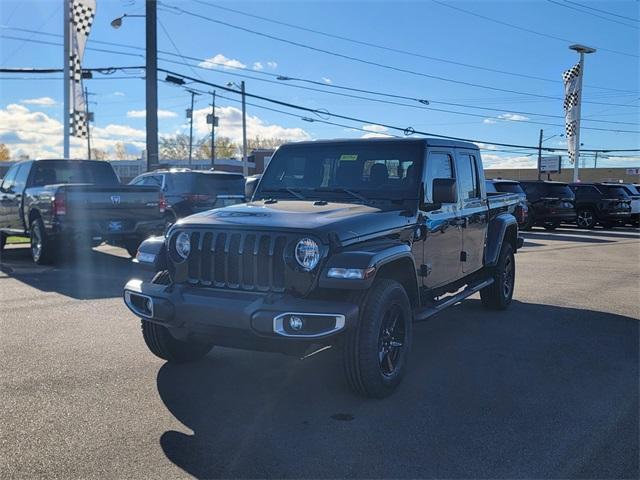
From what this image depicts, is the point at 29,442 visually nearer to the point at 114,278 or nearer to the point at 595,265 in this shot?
the point at 114,278

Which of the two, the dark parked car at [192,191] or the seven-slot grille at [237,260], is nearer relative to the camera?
the seven-slot grille at [237,260]

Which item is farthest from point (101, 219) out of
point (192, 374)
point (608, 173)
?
point (608, 173)

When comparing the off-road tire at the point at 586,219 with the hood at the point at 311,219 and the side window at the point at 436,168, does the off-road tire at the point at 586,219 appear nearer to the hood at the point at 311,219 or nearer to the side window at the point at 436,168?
the side window at the point at 436,168

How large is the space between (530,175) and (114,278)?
8495cm

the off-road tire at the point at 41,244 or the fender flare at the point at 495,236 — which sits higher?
the fender flare at the point at 495,236

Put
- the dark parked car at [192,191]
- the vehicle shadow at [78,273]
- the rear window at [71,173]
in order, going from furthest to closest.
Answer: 1. the dark parked car at [192,191]
2. the rear window at [71,173]
3. the vehicle shadow at [78,273]

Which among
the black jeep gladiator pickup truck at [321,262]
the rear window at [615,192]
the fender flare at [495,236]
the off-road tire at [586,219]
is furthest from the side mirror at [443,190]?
the rear window at [615,192]

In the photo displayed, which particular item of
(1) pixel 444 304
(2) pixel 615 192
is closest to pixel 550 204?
(2) pixel 615 192

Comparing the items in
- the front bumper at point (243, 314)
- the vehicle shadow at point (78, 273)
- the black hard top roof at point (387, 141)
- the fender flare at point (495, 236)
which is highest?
the black hard top roof at point (387, 141)

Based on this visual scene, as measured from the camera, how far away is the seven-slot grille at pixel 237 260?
13.7 feet

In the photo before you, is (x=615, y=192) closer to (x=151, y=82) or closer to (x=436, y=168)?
(x=151, y=82)

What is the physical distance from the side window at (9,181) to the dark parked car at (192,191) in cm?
317

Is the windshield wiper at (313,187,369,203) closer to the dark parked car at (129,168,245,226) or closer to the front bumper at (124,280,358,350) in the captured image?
the front bumper at (124,280,358,350)

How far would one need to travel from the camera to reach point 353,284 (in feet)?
13.1
